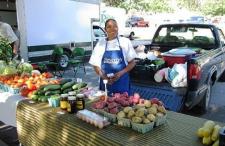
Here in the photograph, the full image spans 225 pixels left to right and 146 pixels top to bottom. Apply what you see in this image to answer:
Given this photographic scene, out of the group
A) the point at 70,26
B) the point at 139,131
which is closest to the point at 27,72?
the point at 139,131

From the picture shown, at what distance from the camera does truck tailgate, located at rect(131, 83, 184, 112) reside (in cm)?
518

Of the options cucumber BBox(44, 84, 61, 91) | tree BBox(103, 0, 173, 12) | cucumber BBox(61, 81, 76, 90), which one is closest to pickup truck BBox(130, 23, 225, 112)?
cucumber BBox(61, 81, 76, 90)

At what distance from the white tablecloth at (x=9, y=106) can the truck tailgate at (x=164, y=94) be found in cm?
241

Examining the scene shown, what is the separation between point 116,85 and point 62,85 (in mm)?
751

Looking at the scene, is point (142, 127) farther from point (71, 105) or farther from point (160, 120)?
point (71, 105)

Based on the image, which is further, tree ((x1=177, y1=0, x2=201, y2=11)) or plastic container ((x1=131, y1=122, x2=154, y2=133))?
tree ((x1=177, y1=0, x2=201, y2=11))

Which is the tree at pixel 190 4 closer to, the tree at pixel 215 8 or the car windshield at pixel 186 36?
the tree at pixel 215 8

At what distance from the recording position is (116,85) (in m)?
4.32

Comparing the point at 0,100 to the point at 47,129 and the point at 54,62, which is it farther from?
the point at 54,62

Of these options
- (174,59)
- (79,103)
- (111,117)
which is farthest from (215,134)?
(174,59)

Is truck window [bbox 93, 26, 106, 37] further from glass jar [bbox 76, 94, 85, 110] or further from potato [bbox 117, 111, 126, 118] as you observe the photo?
potato [bbox 117, 111, 126, 118]

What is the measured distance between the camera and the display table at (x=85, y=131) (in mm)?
2551

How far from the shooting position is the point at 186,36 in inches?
287

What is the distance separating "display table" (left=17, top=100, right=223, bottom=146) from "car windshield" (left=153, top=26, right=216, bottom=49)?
167 inches
